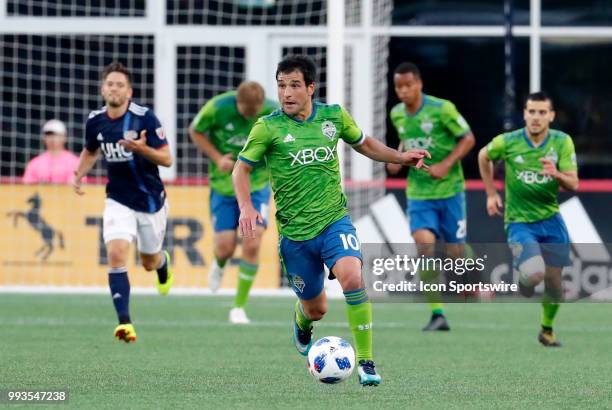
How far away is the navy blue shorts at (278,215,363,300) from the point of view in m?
8.54

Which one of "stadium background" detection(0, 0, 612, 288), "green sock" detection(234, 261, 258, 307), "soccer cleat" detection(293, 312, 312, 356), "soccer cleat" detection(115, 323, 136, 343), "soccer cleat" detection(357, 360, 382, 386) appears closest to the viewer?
"soccer cleat" detection(357, 360, 382, 386)

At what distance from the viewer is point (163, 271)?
12.5m

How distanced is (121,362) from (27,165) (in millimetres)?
9414

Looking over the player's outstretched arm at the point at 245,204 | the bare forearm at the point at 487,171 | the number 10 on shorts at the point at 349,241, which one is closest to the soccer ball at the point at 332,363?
the number 10 on shorts at the point at 349,241

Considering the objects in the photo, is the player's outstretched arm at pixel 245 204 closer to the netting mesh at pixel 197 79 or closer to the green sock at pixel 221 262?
the green sock at pixel 221 262

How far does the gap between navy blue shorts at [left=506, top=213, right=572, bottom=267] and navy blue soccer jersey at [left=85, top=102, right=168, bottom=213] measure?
2.87 m

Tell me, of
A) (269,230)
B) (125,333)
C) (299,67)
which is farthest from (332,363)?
(269,230)

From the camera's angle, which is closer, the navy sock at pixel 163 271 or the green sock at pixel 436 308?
the navy sock at pixel 163 271

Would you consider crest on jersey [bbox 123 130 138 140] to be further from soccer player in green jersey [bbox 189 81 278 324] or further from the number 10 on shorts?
the number 10 on shorts

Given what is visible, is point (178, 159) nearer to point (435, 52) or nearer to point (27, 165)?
point (27, 165)

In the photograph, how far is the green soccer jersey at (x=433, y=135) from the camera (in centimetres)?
1288

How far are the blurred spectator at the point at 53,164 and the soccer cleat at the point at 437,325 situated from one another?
5963mm

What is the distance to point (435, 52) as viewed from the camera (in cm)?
2003

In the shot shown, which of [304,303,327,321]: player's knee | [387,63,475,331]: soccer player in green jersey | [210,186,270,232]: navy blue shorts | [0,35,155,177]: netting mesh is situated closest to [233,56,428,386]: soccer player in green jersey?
[304,303,327,321]: player's knee
